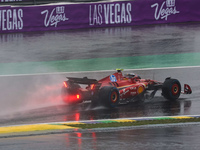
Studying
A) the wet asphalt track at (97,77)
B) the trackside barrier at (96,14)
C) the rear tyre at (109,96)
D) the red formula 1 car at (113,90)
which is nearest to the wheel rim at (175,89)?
the red formula 1 car at (113,90)

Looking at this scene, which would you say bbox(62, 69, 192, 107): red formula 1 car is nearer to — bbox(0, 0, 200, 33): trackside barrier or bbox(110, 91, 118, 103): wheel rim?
bbox(110, 91, 118, 103): wheel rim

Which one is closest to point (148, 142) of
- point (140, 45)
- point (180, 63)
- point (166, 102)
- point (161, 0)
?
point (166, 102)

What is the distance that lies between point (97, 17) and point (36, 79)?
11332 mm

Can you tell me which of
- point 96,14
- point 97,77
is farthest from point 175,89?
point 96,14

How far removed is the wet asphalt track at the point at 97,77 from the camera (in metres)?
11.1

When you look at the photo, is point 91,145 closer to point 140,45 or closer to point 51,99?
point 51,99

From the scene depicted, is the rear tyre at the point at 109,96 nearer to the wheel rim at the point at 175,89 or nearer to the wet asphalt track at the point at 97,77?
the wet asphalt track at the point at 97,77

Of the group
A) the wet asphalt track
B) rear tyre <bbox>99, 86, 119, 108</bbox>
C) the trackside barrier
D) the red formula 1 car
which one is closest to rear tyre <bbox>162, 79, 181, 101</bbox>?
the red formula 1 car

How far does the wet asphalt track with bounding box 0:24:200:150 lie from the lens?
36.3ft

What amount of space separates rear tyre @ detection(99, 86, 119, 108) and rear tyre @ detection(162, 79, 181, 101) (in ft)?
5.93

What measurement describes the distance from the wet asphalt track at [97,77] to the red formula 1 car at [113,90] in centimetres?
27

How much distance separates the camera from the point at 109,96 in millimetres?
15750

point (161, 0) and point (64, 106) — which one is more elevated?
point (161, 0)

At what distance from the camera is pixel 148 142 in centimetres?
1077
